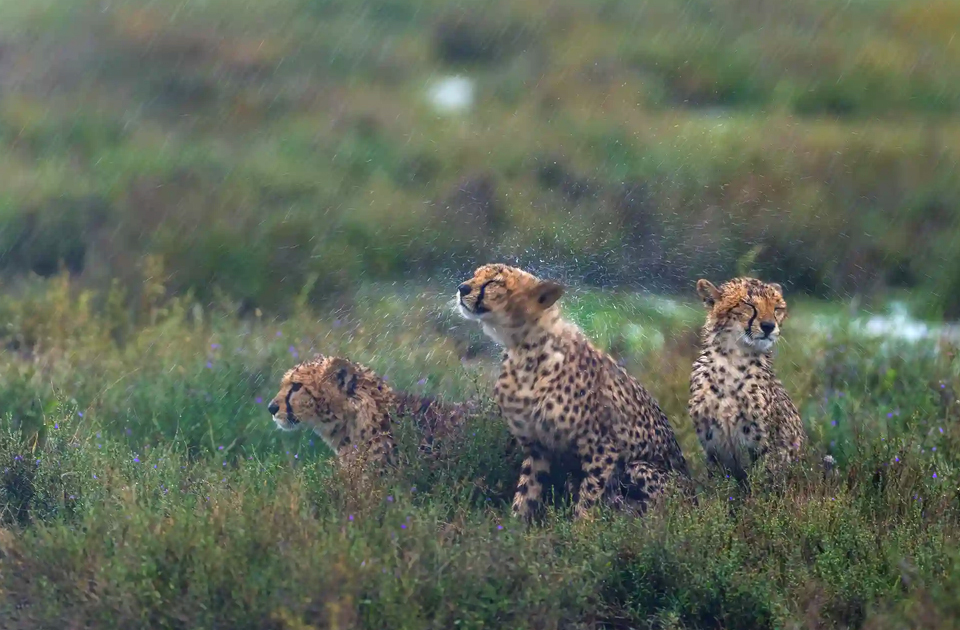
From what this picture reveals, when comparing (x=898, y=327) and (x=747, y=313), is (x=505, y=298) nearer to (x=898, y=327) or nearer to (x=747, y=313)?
(x=747, y=313)

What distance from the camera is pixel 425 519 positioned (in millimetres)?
3998

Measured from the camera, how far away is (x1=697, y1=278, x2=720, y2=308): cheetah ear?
4.84 meters

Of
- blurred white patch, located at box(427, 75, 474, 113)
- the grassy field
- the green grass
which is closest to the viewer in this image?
the green grass

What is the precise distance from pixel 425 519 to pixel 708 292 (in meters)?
1.55

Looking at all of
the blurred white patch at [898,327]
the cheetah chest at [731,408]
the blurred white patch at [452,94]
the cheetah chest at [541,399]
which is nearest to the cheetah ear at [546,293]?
the cheetah chest at [541,399]

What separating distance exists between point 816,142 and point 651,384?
4358 mm

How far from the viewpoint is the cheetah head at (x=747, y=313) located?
15.5ft

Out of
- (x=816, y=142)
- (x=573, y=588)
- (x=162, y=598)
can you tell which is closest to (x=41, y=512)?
(x=162, y=598)


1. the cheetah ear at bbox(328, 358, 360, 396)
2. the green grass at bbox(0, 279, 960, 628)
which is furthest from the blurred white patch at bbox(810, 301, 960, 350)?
the cheetah ear at bbox(328, 358, 360, 396)

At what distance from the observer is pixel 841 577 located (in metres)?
3.89

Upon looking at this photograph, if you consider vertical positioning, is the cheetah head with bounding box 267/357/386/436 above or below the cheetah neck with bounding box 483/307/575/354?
below

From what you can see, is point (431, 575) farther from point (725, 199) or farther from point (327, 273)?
point (725, 199)

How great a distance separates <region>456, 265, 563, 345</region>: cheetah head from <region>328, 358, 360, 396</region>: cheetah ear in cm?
63

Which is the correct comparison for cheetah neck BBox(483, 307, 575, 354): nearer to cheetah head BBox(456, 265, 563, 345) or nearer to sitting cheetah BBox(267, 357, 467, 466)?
cheetah head BBox(456, 265, 563, 345)
